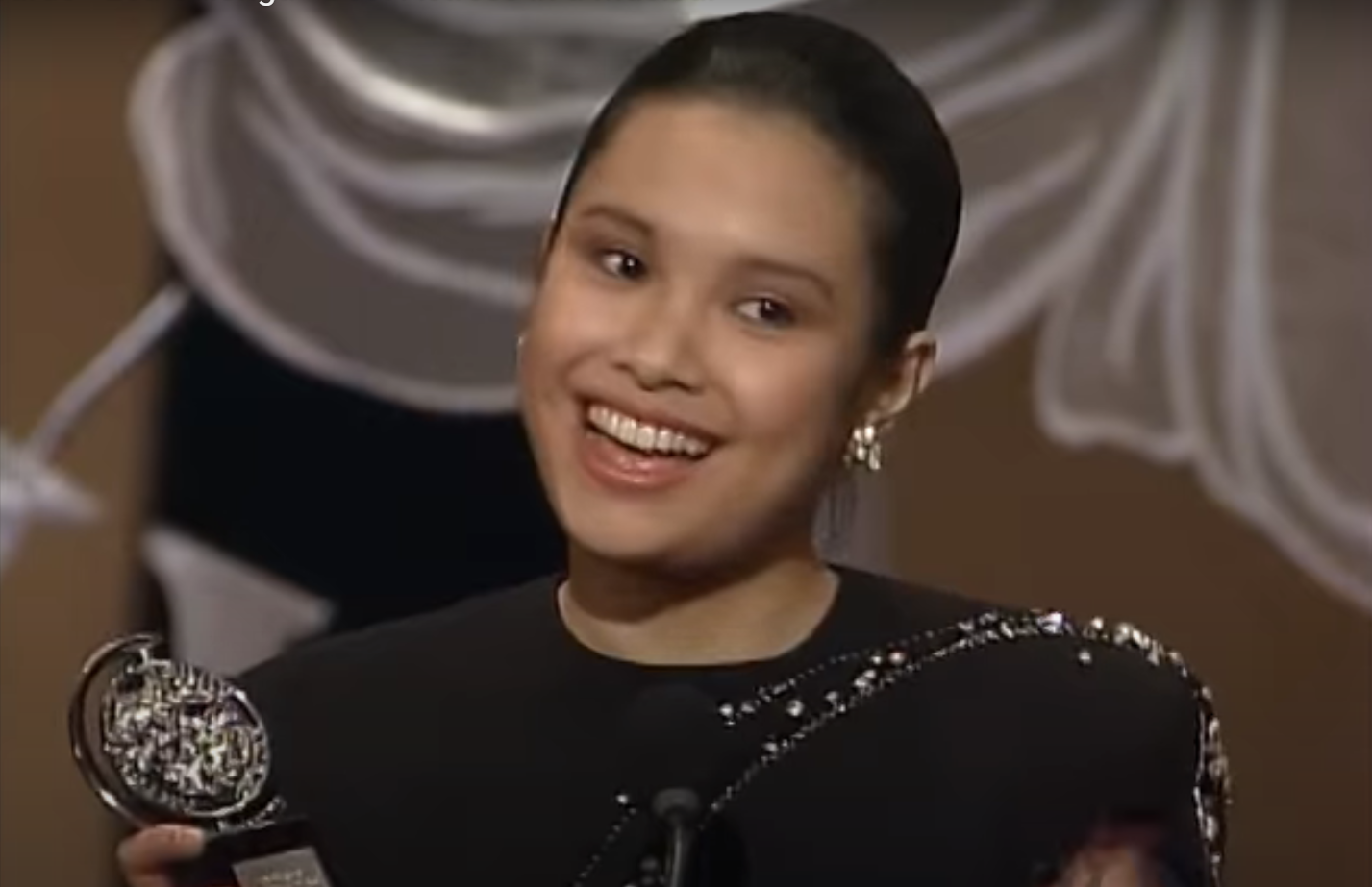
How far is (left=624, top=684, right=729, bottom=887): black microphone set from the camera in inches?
31.4

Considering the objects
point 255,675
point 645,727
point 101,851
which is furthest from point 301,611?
point 645,727

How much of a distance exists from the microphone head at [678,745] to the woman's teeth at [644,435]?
8 cm

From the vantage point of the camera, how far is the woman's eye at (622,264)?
810mm

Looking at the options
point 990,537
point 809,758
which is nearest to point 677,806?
point 809,758

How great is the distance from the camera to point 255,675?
0.93m

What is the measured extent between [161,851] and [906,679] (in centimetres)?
27

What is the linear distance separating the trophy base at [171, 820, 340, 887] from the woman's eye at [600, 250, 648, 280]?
22 centimetres

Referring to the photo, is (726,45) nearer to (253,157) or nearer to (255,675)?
(255,675)

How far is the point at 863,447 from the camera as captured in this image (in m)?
0.85

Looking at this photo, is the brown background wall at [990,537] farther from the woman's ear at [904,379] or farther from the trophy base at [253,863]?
the trophy base at [253,863]

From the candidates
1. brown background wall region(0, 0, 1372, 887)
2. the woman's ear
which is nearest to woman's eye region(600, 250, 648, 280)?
the woman's ear

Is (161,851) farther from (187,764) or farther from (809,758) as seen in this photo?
(809,758)

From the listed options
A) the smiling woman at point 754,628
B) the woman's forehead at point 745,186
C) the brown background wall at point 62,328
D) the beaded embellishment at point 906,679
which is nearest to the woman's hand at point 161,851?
the smiling woman at point 754,628

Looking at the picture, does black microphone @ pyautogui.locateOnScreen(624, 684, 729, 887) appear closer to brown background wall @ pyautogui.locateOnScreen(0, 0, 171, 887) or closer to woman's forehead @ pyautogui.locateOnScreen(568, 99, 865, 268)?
woman's forehead @ pyautogui.locateOnScreen(568, 99, 865, 268)
